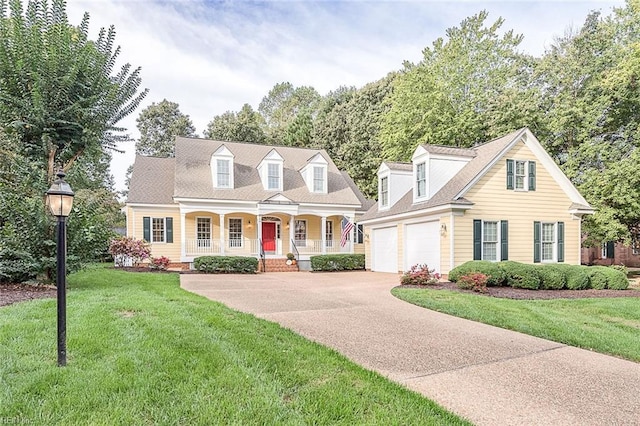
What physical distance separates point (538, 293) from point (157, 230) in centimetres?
1617

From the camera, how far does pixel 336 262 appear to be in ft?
60.2

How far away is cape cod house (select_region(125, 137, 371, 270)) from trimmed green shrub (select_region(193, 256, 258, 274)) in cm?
202

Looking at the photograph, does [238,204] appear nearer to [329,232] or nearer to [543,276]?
[329,232]

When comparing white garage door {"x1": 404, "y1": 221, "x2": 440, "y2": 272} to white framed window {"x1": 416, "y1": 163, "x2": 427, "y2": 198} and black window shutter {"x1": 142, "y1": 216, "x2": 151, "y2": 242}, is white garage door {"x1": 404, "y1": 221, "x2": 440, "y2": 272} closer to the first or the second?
white framed window {"x1": 416, "y1": 163, "x2": 427, "y2": 198}

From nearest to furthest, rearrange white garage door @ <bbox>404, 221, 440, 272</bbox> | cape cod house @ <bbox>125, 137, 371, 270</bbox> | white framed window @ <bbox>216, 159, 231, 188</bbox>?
white garage door @ <bbox>404, 221, 440, 272</bbox>, cape cod house @ <bbox>125, 137, 371, 270</bbox>, white framed window @ <bbox>216, 159, 231, 188</bbox>

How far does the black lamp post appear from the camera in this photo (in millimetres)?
3650

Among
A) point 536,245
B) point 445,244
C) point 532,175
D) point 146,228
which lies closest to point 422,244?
point 445,244

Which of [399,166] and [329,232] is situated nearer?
[399,166]

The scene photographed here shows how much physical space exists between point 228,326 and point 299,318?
1.55 metres

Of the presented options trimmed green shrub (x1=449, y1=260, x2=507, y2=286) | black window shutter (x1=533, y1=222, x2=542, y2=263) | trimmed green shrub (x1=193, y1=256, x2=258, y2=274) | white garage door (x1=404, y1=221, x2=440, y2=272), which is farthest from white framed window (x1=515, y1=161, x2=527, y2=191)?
trimmed green shrub (x1=193, y1=256, x2=258, y2=274)

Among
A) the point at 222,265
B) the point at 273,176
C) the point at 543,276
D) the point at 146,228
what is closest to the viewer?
the point at 543,276

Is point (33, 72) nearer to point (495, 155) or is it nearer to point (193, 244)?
Answer: point (193, 244)

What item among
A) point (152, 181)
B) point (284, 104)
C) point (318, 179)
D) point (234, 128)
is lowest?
point (152, 181)

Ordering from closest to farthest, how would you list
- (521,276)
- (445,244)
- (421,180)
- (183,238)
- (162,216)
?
1. (521,276)
2. (445,244)
3. (421,180)
4. (183,238)
5. (162,216)
